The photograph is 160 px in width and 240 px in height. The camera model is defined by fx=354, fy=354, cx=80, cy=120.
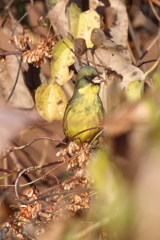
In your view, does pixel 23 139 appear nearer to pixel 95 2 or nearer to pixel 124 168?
pixel 95 2

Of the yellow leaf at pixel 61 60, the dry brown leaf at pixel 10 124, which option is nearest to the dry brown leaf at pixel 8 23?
the yellow leaf at pixel 61 60

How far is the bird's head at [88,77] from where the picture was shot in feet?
6.54

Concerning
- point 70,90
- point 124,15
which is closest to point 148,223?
point 124,15

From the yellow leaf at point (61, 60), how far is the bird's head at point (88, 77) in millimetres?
101

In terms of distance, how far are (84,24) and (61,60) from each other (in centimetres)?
23

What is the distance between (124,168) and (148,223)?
0.30 ft

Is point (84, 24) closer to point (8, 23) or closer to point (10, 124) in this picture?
point (8, 23)

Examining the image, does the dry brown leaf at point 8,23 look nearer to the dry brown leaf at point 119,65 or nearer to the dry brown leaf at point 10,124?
the dry brown leaf at point 119,65

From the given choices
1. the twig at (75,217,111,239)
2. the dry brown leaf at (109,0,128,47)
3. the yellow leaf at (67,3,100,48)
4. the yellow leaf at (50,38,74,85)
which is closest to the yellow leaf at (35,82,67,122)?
the yellow leaf at (50,38,74,85)

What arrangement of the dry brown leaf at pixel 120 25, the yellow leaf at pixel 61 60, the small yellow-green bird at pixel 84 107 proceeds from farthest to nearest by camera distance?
1. the small yellow-green bird at pixel 84 107
2. the dry brown leaf at pixel 120 25
3. the yellow leaf at pixel 61 60

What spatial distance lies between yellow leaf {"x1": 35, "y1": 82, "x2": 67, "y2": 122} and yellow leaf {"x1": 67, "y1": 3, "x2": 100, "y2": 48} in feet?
0.97

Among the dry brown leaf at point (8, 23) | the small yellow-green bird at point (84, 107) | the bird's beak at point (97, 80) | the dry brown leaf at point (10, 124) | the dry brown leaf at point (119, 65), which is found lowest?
the small yellow-green bird at point (84, 107)

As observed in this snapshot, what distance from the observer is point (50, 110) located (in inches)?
75.4

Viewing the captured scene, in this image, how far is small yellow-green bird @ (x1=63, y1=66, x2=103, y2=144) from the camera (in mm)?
2078
